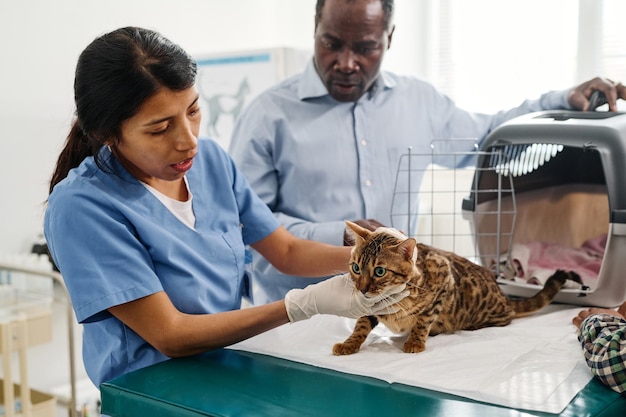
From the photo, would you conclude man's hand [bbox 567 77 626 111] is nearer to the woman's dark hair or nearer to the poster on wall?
the woman's dark hair

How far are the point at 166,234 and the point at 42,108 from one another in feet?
7.20

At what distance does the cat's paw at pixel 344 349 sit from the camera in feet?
4.16

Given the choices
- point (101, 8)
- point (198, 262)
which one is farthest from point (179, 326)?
point (101, 8)

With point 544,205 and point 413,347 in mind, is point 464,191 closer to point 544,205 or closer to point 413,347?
point 544,205

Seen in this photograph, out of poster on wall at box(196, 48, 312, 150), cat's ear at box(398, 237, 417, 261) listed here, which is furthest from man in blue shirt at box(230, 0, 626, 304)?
poster on wall at box(196, 48, 312, 150)

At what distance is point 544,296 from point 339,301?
0.57 meters

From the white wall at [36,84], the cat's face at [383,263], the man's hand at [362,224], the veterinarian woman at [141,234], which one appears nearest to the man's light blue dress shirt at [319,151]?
the man's hand at [362,224]

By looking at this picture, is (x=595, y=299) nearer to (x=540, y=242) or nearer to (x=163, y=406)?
(x=540, y=242)

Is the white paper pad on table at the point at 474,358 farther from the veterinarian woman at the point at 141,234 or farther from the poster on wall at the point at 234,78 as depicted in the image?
the poster on wall at the point at 234,78

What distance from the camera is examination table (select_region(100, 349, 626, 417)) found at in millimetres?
1021

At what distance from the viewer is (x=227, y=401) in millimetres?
1066

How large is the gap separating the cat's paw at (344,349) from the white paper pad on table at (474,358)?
12mm

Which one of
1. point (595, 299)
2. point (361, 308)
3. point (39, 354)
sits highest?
point (361, 308)

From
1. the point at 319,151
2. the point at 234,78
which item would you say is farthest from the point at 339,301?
the point at 234,78
